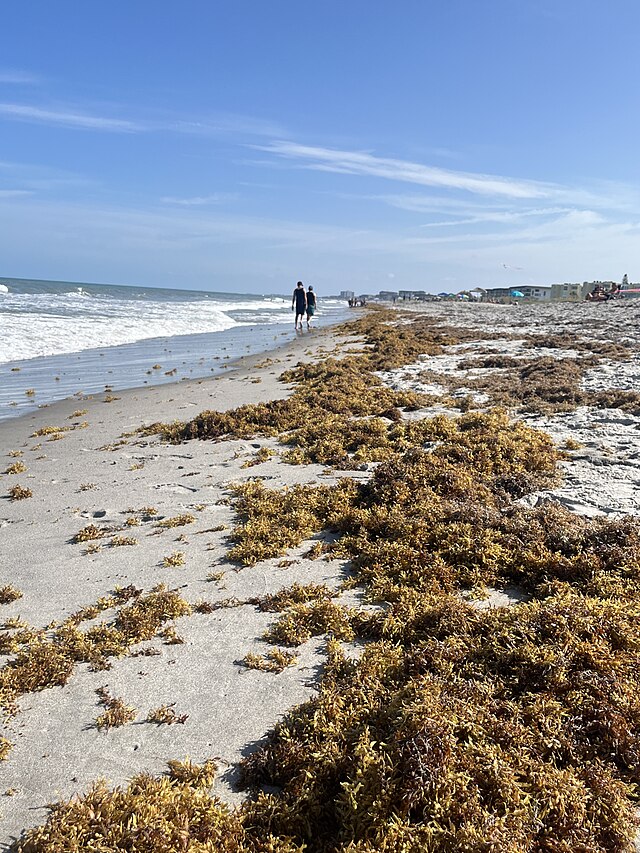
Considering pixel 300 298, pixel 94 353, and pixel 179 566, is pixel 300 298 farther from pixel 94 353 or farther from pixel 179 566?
pixel 179 566

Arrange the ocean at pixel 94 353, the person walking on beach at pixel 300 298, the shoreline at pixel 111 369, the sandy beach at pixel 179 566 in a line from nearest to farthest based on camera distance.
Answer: the sandy beach at pixel 179 566, the shoreline at pixel 111 369, the ocean at pixel 94 353, the person walking on beach at pixel 300 298

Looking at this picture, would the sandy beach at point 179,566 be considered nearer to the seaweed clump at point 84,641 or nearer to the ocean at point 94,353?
the seaweed clump at point 84,641

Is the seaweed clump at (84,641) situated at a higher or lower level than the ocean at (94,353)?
lower

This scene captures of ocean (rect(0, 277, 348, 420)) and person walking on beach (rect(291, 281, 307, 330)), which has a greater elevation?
person walking on beach (rect(291, 281, 307, 330))

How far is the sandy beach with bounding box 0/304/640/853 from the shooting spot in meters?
2.44

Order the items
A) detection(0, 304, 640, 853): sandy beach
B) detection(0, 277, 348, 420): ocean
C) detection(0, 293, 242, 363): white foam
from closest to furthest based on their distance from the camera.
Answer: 1. detection(0, 304, 640, 853): sandy beach
2. detection(0, 277, 348, 420): ocean
3. detection(0, 293, 242, 363): white foam

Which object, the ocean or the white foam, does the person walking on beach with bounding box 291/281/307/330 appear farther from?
the white foam

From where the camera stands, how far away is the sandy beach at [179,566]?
244 centimetres

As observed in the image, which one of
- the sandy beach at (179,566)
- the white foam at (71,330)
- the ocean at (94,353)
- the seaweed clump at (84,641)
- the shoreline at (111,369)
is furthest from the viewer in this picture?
the white foam at (71,330)

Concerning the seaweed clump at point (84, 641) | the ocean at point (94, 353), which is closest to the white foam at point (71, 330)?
the ocean at point (94, 353)

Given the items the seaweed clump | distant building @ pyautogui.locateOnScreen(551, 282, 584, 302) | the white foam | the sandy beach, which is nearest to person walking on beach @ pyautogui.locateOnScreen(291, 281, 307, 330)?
the white foam

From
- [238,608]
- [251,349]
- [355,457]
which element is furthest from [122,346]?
[238,608]

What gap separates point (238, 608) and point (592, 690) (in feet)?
7.01

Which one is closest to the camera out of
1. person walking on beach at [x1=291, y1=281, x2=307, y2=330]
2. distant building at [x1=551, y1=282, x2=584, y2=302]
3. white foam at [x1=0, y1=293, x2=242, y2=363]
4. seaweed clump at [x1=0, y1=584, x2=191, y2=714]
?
seaweed clump at [x1=0, y1=584, x2=191, y2=714]
